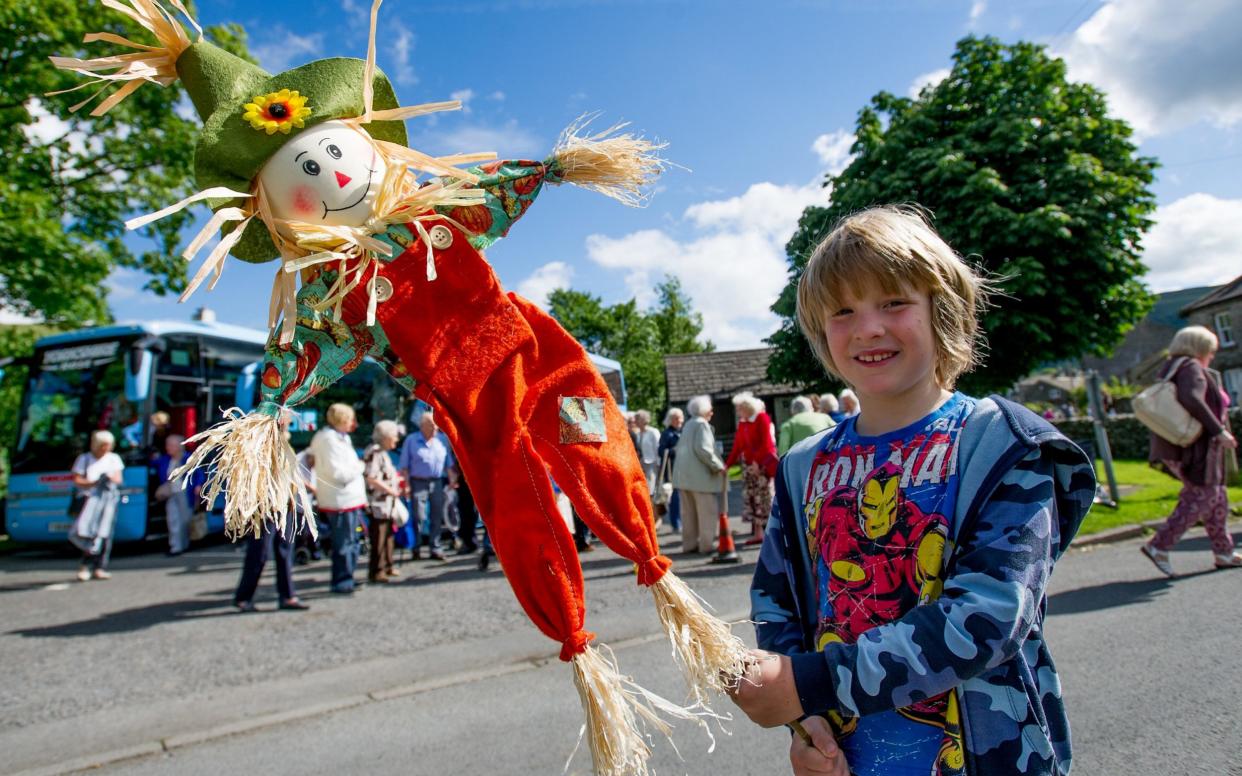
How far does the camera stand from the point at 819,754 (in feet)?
4.64

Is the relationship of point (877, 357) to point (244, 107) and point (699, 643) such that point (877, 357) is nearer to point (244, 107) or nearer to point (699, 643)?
point (699, 643)

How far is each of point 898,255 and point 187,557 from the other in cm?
1278

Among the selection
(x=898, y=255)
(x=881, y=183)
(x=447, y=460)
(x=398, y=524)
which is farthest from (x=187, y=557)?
(x=881, y=183)

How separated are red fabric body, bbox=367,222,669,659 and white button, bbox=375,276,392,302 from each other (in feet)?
0.05

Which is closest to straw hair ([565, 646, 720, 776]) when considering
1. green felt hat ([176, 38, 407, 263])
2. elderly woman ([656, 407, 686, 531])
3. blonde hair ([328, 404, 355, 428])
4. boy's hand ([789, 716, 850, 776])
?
boy's hand ([789, 716, 850, 776])

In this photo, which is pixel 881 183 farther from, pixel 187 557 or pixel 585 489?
pixel 585 489

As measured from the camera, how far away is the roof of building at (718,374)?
118 ft

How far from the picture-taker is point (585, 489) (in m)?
1.71

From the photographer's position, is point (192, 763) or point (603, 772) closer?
point (603, 772)

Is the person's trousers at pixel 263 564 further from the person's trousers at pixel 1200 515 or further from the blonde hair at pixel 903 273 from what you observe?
the person's trousers at pixel 1200 515

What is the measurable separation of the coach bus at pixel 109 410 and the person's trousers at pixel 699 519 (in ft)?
18.0

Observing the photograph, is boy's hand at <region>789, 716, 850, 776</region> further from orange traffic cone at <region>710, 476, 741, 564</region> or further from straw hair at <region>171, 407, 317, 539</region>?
orange traffic cone at <region>710, 476, 741, 564</region>

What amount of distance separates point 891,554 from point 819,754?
0.42 m

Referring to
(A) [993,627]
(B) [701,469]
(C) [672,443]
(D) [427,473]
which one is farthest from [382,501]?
(A) [993,627]
